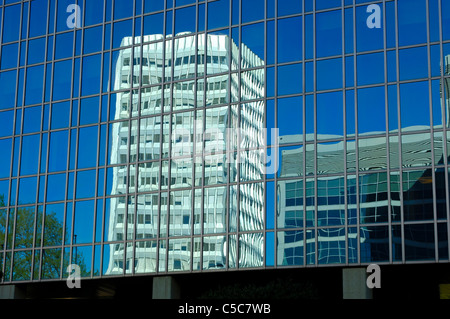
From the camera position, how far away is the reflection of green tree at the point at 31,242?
50.1 metres

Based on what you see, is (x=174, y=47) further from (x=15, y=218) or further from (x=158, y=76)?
(x=15, y=218)

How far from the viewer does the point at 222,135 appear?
46125mm

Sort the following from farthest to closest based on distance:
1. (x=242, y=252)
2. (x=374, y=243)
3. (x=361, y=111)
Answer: (x=242, y=252) → (x=361, y=111) → (x=374, y=243)

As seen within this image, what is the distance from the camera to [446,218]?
40.5 metres

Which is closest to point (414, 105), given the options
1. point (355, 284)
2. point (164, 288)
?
point (355, 284)

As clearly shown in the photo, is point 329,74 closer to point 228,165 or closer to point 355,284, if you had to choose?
point 228,165

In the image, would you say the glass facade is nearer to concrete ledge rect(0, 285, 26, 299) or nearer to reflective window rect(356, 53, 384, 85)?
reflective window rect(356, 53, 384, 85)

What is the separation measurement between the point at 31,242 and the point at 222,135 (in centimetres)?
1370

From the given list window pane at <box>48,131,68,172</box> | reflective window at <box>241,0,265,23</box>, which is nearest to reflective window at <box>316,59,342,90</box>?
reflective window at <box>241,0,265,23</box>

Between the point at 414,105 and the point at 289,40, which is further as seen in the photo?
the point at 289,40

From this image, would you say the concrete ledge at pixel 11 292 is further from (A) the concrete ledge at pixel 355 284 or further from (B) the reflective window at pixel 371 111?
(B) the reflective window at pixel 371 111
